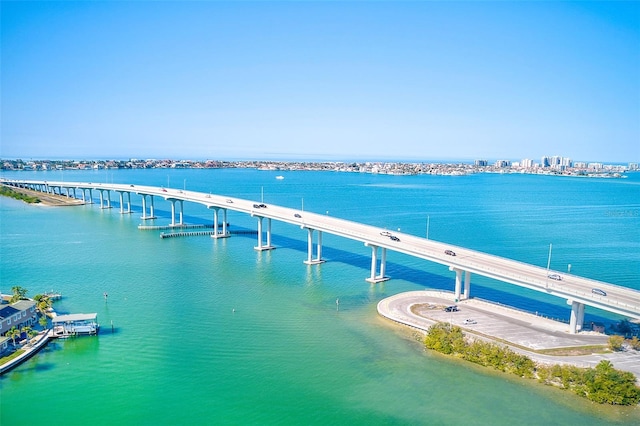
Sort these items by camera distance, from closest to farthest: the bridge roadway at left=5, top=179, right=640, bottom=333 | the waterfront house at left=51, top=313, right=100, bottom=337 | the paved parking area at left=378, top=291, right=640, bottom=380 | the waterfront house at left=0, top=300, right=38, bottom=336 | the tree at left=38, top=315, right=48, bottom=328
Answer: the paved parking area at left=378, top=291, right=640, bottom=380
the waterfront house at left=0, top=300, right=38, bottom=336
the bridge roadway at left=5, top=179, right=640, bottom=333
the waterfront house at left=51, top=313, right=100, bottom=337
the tree at left=38, top=315, right=48, bottom=328

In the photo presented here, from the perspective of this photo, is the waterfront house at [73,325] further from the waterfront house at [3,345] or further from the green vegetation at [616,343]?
the green vegetation at [616,343]

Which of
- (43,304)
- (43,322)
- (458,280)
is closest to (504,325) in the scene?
(458,280)

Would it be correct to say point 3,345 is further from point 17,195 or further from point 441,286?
point 17,195

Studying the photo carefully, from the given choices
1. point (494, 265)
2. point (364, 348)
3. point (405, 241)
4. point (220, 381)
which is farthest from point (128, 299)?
point (494, 265)

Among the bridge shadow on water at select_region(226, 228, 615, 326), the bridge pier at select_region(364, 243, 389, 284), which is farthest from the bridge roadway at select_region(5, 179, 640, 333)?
the bridge shadow on water at select_region(226, 228, 615, 326)

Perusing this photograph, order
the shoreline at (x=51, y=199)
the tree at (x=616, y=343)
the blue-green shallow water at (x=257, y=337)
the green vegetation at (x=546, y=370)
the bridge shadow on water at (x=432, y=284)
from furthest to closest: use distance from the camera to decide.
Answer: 1. the shoreline at (x=51, y=199)
2. the bridge shadow on water at (x=432, y=284)
3. the tree at (x=616, y=343)
4. the green vegetation at (x=546, y=370)
5. the blue-green shallow water at (x=257, y=337)

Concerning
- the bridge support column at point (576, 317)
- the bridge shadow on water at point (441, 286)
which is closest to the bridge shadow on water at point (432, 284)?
the bridge shadow on water at point (441, 286)

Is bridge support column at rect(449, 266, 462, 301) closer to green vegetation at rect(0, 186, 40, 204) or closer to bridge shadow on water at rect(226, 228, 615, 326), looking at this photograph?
bridge shadow on water at rect(226, 228, 615, 326)
